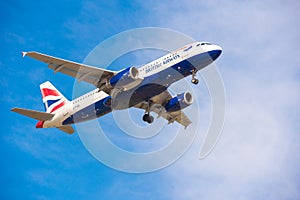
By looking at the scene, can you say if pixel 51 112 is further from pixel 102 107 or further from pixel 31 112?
pixel 102 107

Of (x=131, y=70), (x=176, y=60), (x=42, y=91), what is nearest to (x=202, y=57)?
(x=176, y=60)

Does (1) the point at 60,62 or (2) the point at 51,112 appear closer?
(1) the point at 60,62

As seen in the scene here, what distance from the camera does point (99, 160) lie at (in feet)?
174

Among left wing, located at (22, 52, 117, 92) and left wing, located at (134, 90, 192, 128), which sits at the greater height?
left wing, located at (134, 90, 192, 128)

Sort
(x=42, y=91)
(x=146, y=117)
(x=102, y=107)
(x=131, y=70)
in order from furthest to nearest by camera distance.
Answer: (x=42, y=91)
(x=146, y=117)
(x=102, y=107)
(x=131, y=70)

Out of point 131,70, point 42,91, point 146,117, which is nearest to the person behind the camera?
point 131,70

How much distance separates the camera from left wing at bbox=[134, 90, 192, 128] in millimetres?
60625

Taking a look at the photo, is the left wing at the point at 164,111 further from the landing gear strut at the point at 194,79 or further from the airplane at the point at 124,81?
the landing gear strut at the point at 194,79

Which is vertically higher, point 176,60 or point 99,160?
point 176,60

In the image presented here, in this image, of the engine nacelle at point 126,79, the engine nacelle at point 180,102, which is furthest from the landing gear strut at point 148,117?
the engine nacelle at point 126,79

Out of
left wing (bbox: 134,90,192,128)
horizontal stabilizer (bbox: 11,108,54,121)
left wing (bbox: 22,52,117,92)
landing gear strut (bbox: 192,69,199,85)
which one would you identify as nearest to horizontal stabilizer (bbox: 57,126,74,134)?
horizontal stabilizer (bbox: 11,108,54,121)

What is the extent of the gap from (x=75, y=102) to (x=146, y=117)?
872cm

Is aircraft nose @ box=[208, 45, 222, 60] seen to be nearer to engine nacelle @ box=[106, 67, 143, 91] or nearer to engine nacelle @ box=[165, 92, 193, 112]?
engine nacelle @ box=[106, 67, 143, 91]

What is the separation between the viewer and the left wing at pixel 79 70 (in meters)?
50.8
